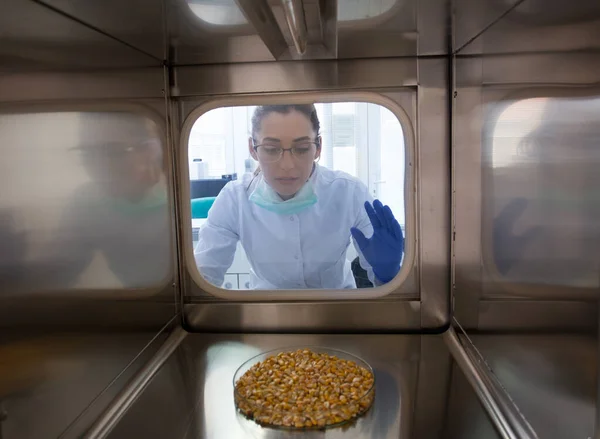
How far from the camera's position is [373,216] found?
188cm

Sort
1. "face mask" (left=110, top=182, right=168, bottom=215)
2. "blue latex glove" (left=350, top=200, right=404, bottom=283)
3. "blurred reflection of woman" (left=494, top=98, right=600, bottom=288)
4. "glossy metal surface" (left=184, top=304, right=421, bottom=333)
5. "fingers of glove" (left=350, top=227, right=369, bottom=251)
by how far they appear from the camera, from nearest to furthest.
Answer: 1. "blurred reflection of woman" (left=494, top=98, right=600, bottom=288)
2. "face mask" (left=110, top=182, right=168, bottom=215)
3. "glossy metal surface" (left=184, top=304, right=421, bottom=333)
4. "blue latex glove" (left=350, top=200, right=404, bottom=283)
5. "fingers of glove" (left=350, top=227, right=369, bottom=251)

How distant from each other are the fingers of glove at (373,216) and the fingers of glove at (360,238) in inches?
2.7

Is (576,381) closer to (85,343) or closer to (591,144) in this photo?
(591,144)

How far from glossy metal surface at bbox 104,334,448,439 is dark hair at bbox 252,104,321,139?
834mm

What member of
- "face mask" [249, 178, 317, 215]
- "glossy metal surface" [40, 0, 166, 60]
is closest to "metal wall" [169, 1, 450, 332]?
"glossy metal surface" [40, 0, 166, 60]

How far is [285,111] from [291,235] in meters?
0.52

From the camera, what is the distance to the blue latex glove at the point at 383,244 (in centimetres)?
178

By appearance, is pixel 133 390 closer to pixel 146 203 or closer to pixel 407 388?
pixel 146 203

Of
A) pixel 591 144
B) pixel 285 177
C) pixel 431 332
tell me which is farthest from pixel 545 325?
pixel 285 177

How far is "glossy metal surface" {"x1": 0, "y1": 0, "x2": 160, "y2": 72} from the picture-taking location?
858 mm

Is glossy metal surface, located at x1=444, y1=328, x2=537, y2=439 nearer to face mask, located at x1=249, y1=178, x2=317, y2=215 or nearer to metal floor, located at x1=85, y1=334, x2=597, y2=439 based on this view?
metal floor, located at x1=85, y1=334, x2=597, y2=439

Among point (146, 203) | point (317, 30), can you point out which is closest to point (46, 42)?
point (146, 203)

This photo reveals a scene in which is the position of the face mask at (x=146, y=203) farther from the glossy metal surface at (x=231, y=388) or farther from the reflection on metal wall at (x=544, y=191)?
the reflection on metal wall at (x=544, y=191)

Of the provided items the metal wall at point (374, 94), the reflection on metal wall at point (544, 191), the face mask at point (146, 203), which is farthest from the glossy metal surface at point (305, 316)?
the reflection on metal wall at point (544, 191)
